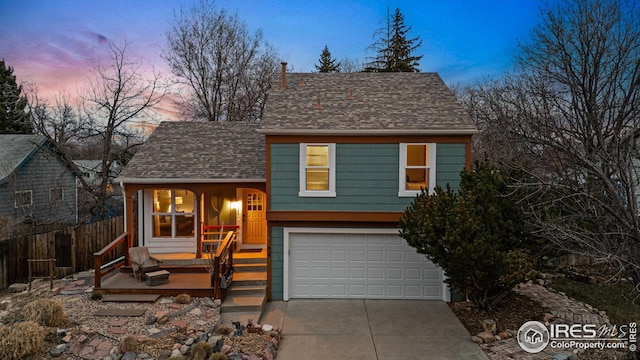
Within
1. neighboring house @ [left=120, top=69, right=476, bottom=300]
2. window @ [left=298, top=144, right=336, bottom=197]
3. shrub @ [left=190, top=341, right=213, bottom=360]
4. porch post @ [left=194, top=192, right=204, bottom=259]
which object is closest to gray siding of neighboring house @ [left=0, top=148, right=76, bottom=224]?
porch post @ [left=194, top=192, right=204, bottom=259]

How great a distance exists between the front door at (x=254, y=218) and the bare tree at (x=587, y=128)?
771 cm

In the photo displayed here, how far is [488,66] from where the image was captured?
15.9 meters

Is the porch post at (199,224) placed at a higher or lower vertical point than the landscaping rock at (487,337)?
higher

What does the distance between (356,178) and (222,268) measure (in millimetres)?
4275

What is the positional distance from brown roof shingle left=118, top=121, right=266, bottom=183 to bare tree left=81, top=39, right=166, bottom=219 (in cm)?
401

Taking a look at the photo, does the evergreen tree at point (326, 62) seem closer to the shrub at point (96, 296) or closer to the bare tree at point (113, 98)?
the bare tree at point (113, 98)

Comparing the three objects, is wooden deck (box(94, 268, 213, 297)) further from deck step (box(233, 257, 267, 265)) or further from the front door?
the front door

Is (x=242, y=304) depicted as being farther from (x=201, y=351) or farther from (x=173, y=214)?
(x=173, y=214)

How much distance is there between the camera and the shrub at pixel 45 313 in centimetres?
665

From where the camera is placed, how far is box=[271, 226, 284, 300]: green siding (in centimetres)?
973

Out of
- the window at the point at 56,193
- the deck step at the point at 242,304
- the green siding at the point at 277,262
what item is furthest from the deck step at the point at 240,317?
the window at the point at 56,193

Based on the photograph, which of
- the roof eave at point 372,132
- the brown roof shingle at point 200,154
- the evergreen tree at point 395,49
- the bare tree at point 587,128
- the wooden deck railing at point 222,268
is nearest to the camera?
the bare tree at point 587,128

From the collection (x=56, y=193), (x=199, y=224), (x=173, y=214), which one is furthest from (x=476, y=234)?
(x=56, y=193)

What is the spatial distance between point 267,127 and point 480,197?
551 cm
